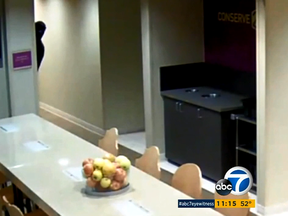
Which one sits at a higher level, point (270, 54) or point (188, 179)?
point (270, 54)

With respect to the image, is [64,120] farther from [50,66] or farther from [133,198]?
[133,198]

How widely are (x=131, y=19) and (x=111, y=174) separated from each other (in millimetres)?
5035

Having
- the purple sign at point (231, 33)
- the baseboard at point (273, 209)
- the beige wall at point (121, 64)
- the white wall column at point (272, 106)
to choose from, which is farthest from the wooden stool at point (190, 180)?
the beige wall at point (121, 64)

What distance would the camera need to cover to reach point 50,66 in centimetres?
1038

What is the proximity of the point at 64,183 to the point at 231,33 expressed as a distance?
368cm

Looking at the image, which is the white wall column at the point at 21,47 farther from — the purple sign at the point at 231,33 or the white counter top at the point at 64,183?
the purple sign at the point at 231,33

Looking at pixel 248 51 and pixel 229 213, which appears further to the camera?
pixel 248 51

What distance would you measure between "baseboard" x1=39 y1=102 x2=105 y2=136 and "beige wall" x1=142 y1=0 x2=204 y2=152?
1414 mm

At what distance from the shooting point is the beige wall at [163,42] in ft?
23.7

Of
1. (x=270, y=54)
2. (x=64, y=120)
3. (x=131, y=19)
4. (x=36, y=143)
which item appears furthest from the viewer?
(x=64, y=120)

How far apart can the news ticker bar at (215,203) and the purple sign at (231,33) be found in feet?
10.9

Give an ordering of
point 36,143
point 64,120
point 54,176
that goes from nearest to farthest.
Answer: point 54,176
point 36,143
point 64,120

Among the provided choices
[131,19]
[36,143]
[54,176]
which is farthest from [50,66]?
[54,176]

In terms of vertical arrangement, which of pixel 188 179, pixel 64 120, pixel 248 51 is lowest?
pixel 64 120
